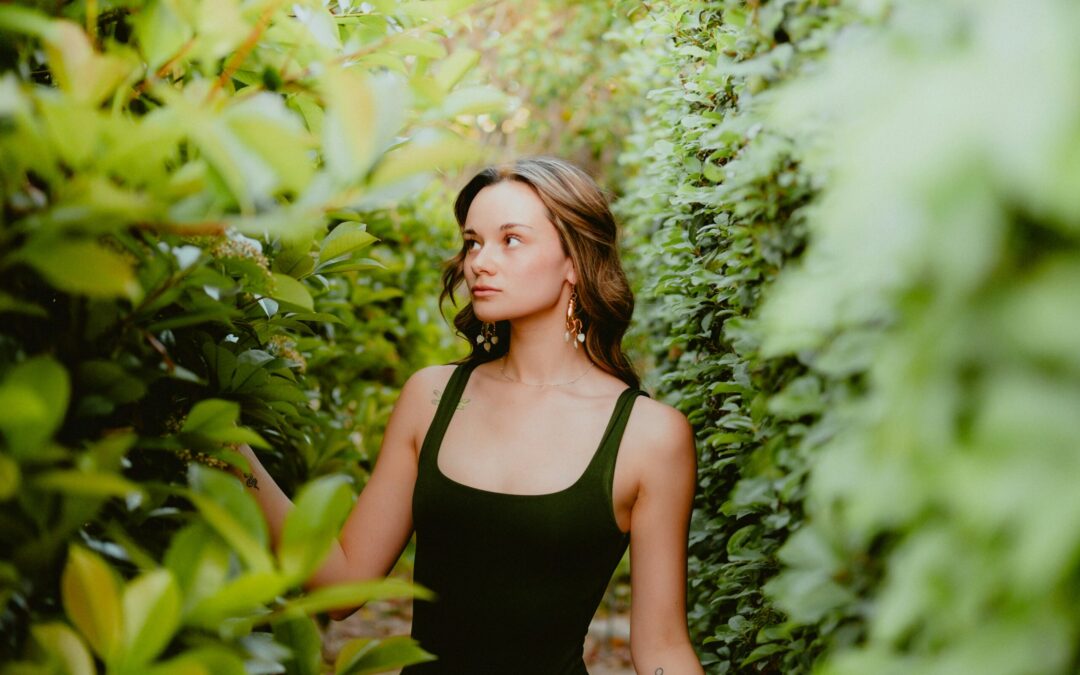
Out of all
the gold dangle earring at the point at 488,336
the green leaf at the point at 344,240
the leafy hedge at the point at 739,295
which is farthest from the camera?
the gold dangle earring at the point at 488,336

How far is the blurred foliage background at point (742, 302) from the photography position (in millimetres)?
620

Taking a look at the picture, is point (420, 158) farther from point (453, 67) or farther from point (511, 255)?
point (511, 255)

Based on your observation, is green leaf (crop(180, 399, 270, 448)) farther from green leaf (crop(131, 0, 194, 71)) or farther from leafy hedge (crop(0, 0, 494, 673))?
green leaf (crop(131, 0, 194, 71))

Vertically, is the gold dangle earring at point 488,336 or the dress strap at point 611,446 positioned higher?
the gold dangle earring at point 488,336

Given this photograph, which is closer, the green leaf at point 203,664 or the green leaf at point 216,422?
the green leaf at point 203,664

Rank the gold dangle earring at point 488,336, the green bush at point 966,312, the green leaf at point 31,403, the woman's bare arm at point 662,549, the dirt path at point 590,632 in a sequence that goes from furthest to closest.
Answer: the dirt path at point 590,632
the gold dangle earring at point 488,336
the woman's bare arm at point 662,549
the green leaf at point 31,403
the green bush at point 966,312

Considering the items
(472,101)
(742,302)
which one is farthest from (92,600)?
(742,302)

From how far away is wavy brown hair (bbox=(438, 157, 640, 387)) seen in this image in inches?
95.5

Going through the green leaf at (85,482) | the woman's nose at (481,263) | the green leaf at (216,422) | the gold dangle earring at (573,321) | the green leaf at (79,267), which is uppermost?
the green leaf at (79,267)

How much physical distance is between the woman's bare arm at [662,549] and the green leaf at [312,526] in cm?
133

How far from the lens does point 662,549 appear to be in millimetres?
2141

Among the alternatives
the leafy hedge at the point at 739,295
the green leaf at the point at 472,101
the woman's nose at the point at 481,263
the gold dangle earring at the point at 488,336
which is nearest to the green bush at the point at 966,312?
the leafy hedge at the point at 739,295

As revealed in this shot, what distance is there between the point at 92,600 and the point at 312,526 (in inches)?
8.9

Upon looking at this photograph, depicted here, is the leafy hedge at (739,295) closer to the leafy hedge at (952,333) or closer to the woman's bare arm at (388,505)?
the leafy hedge at (952,333)
